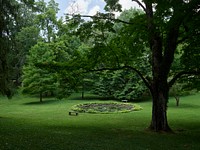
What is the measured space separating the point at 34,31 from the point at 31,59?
49.0 feet

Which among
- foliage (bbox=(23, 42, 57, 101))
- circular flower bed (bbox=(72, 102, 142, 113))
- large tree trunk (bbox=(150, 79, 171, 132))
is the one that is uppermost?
foliage (bbox=(23, 42, 57, 101))


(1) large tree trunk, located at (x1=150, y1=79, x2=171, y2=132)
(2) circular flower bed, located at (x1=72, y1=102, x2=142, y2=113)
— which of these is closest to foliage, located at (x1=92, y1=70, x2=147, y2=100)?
(2) circular flower bed, located at (x1=72, y1=102, x2=142, y2=113)

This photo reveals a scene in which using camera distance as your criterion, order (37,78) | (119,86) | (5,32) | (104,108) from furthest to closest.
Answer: (119,86) → (37,78) → (104,108) → (5,32)

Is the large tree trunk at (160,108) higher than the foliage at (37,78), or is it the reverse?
the foliage at (37,78)

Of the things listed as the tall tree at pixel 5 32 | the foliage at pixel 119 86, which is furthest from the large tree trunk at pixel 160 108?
the foliage at pixel 119 86

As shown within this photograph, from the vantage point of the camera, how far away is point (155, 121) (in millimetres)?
14789

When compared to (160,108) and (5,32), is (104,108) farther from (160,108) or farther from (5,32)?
(5,32)

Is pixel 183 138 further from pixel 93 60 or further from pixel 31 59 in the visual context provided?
pixel 31 59

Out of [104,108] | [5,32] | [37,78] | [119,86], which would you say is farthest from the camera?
[119,86]

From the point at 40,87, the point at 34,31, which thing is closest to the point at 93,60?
the point at 40,87

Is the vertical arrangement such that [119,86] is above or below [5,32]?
below

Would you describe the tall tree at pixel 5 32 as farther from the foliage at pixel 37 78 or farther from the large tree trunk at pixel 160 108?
the foliage at pixel 37 78

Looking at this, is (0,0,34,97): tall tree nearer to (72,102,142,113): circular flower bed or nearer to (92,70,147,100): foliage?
(72,102,142,113): circular flower bed

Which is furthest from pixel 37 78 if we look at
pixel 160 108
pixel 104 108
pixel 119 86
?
pixel 160 108
